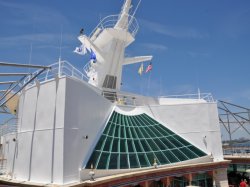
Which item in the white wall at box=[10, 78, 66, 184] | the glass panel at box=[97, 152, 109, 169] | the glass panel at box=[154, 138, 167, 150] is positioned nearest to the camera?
the white wall at box=[10, 78, 66, 184]

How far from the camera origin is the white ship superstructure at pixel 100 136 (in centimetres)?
1438

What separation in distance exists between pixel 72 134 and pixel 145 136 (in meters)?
6.72

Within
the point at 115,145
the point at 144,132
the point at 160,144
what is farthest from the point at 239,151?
the point at 115,145

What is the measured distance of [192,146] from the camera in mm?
22078

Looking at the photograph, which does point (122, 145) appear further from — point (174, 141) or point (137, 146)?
point (174, 141)

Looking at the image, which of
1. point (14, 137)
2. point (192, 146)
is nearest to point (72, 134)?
point (14, 137)

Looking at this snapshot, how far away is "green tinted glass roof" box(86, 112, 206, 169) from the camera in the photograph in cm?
1608

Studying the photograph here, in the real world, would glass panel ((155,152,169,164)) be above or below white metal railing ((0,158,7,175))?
above

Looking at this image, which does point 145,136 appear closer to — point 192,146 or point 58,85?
point 192,146

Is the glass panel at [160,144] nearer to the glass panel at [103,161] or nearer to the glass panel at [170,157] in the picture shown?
the glass panel at [170,157]

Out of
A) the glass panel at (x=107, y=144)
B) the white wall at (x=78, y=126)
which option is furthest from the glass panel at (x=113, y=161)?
the white wall at (x=78, y=126)

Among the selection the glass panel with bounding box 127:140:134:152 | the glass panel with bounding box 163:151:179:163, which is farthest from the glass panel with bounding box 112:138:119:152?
the glass panel with bounding box 163:151:179:163

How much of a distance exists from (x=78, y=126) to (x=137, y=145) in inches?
200

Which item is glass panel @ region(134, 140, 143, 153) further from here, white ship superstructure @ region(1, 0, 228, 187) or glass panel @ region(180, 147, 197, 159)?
glass panel @ region(180, 147, 197, 159)
